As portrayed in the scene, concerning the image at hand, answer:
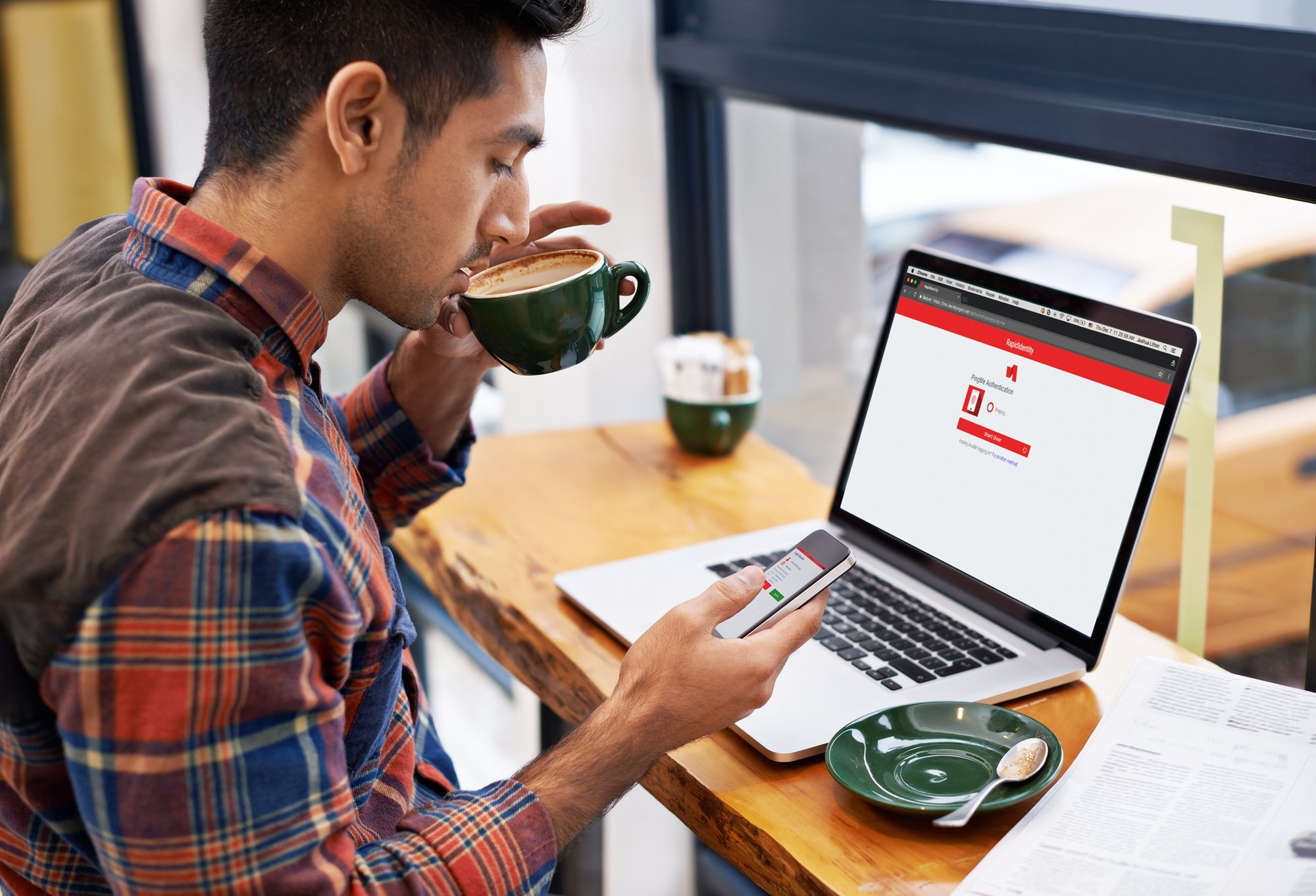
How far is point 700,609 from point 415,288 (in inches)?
12.3

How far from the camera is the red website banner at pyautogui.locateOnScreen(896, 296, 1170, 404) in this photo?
98 centimetres

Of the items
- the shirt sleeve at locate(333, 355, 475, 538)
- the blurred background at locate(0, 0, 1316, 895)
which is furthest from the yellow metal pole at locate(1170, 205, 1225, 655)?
the shirt sleeve at locate(333, 355, 475, 538)

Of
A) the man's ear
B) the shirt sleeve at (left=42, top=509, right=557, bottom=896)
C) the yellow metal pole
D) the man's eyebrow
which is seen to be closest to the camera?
the shirt sleeve at (left=42, top=509, right=557, bottom=896)

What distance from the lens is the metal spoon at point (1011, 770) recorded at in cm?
79

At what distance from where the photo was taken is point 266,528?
683 millimetres

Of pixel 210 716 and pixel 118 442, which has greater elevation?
pixel 118 442

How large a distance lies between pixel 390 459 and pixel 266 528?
53cm

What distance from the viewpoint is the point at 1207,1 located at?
1.08 m

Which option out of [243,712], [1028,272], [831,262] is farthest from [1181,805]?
[831,262]

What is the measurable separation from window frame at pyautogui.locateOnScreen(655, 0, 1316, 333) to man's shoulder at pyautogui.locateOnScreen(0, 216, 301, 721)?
0.78m

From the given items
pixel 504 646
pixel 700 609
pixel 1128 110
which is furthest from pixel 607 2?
pixel 700 609

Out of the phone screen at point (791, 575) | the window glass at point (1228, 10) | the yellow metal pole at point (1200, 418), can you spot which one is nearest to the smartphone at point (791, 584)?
the phone screen at point (791, 575)

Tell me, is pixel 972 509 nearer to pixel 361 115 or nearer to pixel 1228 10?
pixel 1228 10

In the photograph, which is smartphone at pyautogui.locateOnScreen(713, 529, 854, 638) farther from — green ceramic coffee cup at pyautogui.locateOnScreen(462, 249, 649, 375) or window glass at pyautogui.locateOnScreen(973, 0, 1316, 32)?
window glass at pyautogui.locateOnScreen(973, 0, 1316, 32)
